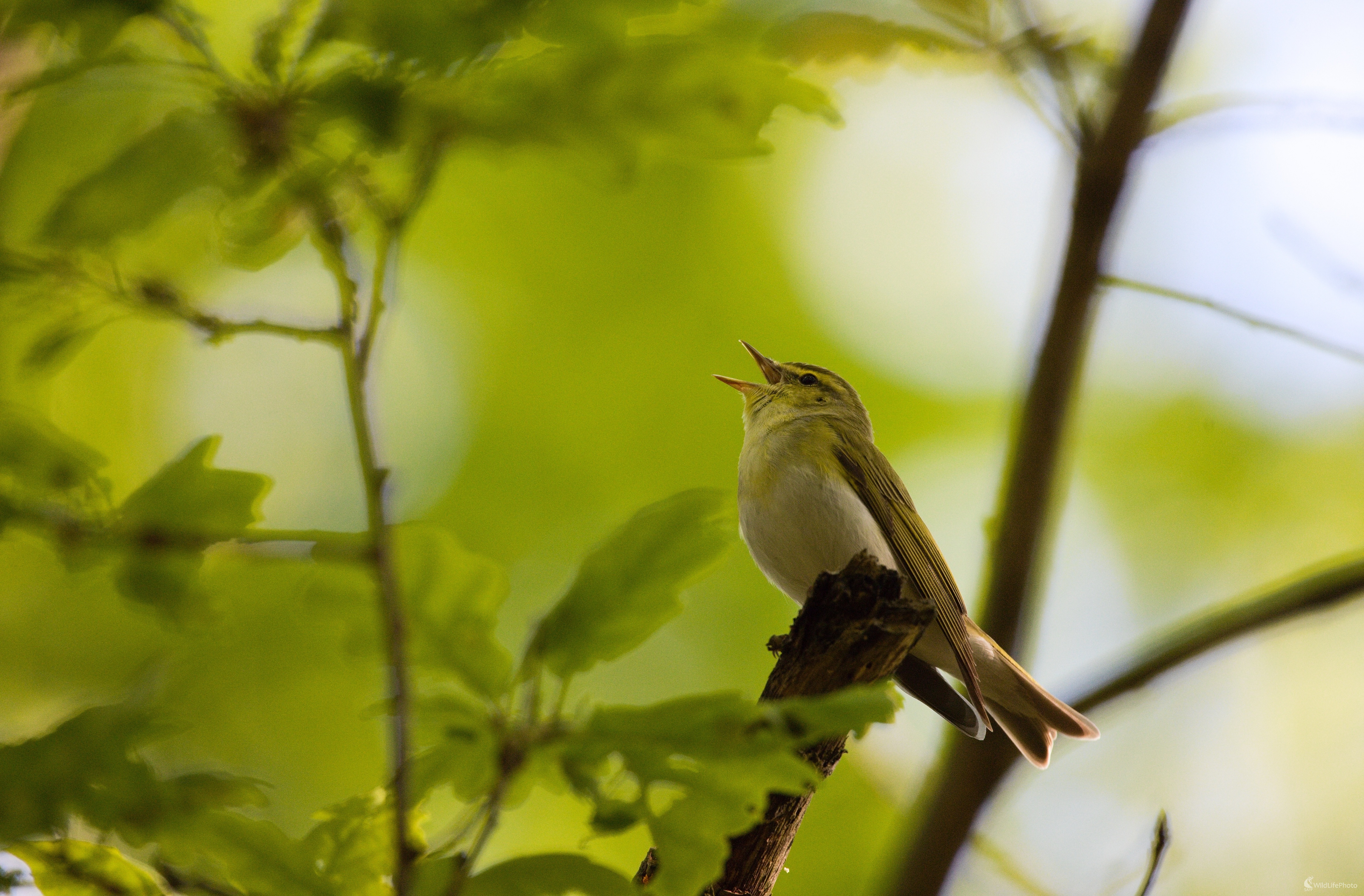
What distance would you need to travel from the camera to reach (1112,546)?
8.32m

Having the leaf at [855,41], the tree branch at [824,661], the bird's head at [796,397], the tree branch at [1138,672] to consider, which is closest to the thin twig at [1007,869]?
the tree branch at [1138,672]

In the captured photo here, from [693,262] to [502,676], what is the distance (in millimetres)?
7090

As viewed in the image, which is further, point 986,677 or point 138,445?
point 138,445

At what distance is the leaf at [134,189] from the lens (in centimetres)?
128

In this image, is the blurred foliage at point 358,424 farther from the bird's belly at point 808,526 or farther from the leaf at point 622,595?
the bird's belly at point 808,526

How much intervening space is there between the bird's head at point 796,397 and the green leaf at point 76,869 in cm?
341

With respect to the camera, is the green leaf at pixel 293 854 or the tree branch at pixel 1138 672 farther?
the tree branch at pixel 1138 672

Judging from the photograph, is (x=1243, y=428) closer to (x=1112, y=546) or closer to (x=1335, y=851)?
(x=1112, y=546)

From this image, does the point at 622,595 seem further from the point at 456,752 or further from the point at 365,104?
the point at 365,104

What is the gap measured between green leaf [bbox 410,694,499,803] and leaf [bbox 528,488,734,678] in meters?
0.12

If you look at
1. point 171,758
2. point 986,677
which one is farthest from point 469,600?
point 171,758

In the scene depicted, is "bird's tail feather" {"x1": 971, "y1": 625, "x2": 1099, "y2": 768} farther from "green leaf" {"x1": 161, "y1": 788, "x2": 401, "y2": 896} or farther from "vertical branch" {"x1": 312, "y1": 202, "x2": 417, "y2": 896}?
"vertical branch" {"x1": 312, "y1": 202, "x2": 417, "y2": 896}

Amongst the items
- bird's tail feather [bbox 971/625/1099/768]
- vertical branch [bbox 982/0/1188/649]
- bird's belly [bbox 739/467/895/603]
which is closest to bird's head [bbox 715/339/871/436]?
bird's belly [bbox 739/467/895/603]

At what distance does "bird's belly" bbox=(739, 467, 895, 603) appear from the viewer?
163 inches
